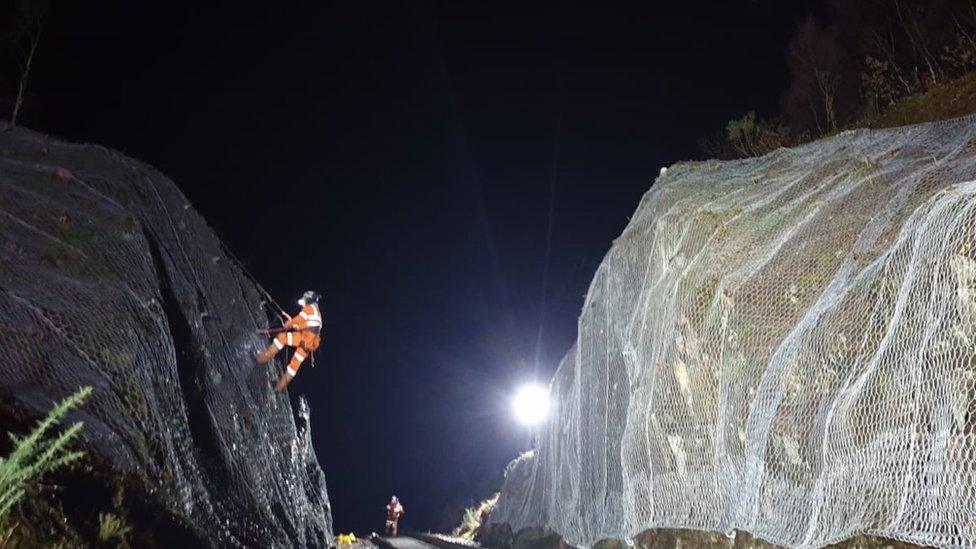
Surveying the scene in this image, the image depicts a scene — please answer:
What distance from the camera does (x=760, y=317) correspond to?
15.8 ft

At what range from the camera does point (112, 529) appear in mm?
4215

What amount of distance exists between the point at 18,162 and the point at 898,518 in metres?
7.55

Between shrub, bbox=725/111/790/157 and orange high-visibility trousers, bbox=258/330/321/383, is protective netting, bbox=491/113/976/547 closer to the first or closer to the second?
orange high-visibility trousers, bbox=258/330/321/383

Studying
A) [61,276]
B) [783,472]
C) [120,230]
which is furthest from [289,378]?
[783,472]

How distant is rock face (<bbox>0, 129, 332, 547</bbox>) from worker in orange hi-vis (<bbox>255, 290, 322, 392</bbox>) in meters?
1.11

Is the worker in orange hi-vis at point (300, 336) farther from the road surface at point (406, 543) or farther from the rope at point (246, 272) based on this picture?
the road surface at point (406, 543)

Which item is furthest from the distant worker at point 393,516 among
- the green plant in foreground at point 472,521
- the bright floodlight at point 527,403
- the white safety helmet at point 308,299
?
the white safety helmet at point 308,299

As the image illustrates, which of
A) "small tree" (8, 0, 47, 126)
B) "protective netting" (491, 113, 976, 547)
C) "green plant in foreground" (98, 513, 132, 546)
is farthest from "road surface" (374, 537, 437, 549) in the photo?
"small tree" (8, 0, 47, 126)

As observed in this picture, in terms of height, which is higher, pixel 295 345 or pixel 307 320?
pixel 307 320

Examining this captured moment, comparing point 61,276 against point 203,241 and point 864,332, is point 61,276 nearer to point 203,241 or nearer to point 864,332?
point 203,241

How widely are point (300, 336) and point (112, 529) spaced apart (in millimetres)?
6329

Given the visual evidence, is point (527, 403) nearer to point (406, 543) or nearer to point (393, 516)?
point (406, 543)

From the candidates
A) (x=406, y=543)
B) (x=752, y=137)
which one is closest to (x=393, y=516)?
(x=406, y=543)

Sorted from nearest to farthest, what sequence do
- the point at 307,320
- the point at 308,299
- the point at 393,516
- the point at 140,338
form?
the point at 140,338 < the point at 307,320 < the point at 308,299 < the point at 393,516
